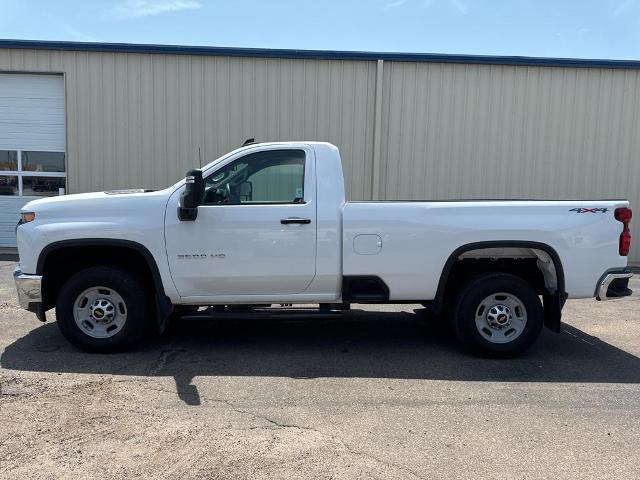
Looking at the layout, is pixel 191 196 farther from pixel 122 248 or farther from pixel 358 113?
pixel 358 113

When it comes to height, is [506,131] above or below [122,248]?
above

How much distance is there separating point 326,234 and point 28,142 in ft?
34.8

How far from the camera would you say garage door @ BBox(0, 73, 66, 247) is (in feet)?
41.2

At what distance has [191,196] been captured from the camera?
4.94 m

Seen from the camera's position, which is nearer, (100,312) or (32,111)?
(100,312)

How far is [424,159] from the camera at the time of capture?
1241cm

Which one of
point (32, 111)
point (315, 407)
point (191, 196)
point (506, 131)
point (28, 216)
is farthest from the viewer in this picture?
point (32, 111)

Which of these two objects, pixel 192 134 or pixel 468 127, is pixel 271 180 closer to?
pixel 192 134

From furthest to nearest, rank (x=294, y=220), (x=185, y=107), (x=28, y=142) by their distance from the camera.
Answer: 1. (x=28, y=142)
2. (x=185, y=107)
3. (x=294, y=220)

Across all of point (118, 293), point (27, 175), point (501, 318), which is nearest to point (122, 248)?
point (118, 293)

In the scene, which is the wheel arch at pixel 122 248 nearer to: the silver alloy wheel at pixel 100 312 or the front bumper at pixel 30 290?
the front bumper at pixel 30 290

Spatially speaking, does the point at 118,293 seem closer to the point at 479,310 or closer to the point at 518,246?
the point at 479,310

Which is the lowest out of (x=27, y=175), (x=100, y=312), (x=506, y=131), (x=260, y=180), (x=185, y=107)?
(x=100, y=312)

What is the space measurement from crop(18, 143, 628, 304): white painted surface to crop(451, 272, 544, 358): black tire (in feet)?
1.26
